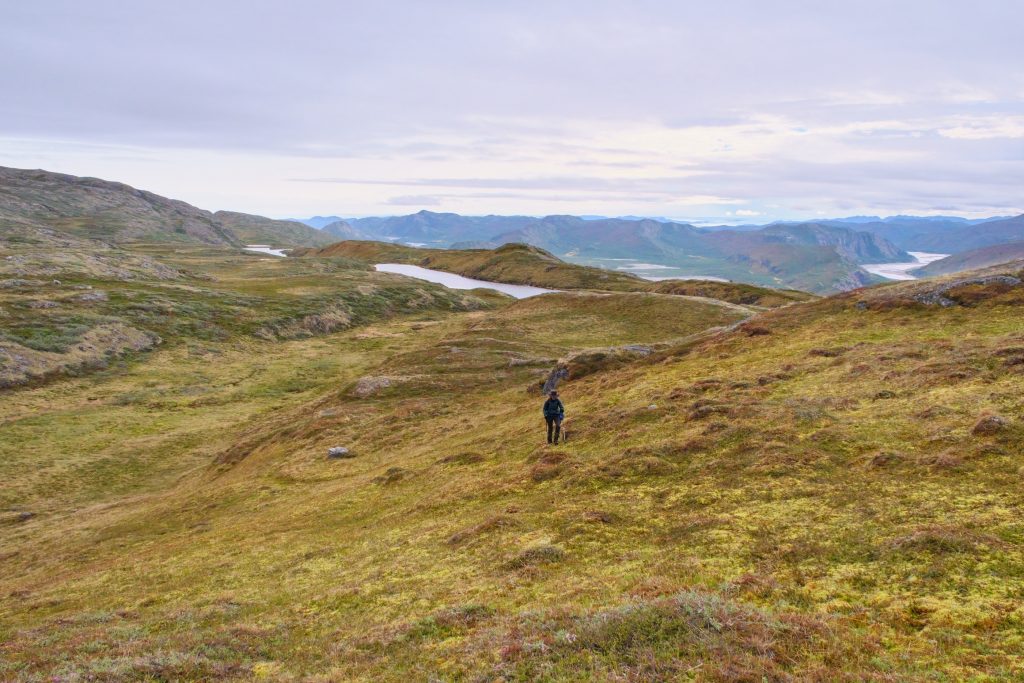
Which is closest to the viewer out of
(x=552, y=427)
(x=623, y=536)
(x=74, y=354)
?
(x=623, y=536)

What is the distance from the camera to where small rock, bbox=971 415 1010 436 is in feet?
68.2

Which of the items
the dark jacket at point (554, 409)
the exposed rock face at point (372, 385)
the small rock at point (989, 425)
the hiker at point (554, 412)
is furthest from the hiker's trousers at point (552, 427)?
the exposed rock face at point (372, 385)

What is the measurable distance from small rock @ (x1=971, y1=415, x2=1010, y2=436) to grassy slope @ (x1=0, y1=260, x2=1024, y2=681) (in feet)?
0.76

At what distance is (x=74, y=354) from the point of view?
81.4 meters

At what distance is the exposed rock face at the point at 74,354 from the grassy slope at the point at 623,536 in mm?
35934

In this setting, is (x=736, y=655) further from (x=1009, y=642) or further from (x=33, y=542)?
(x=33, y=542)

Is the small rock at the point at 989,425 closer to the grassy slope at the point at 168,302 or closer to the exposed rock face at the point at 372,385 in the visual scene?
the exposed rock face at the point at 372,385

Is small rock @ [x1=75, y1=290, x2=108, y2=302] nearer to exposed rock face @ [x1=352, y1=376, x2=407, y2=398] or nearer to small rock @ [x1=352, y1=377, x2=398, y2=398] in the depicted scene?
small rock @ [x1=352, y1=377, x2=398, y2=398]

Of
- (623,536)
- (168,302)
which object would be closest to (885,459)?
(623,536)

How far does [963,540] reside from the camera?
1467 centimetres

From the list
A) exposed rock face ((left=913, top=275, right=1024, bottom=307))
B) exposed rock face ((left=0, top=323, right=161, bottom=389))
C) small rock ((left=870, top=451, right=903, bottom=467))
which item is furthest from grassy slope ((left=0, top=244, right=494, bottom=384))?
exposed rock face ((left=913, top=275, right=1024, bottom=307))

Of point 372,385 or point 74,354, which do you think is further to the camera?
point 74,354

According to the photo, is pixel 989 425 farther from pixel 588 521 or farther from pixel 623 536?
pixel 588 521

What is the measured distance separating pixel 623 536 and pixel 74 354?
8995 centimetres
